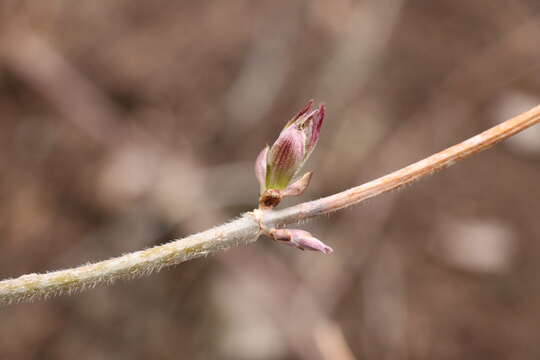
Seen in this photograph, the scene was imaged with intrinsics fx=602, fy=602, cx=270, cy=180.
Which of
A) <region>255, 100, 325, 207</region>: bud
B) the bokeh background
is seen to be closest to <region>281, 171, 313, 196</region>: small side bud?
<region>255, 100, 325, 207</region>: bud

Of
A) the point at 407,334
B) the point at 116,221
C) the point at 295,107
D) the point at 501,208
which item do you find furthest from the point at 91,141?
the point at 501,208

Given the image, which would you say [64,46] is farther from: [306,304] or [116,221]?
[306,304]

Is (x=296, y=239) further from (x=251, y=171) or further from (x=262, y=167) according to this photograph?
(x=251, y=171)

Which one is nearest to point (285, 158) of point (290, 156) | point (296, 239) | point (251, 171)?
point (290, 156)

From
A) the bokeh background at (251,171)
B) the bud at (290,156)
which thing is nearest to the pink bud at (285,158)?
the bud at (290,156)

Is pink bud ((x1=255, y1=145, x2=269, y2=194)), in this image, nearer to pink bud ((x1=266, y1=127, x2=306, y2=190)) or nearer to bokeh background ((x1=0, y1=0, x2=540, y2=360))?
pink bud ((x1=266, y1=127, x2=306, y2=190))

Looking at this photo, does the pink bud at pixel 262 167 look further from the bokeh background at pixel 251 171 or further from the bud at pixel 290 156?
the bokeh background at pixel 251 171
